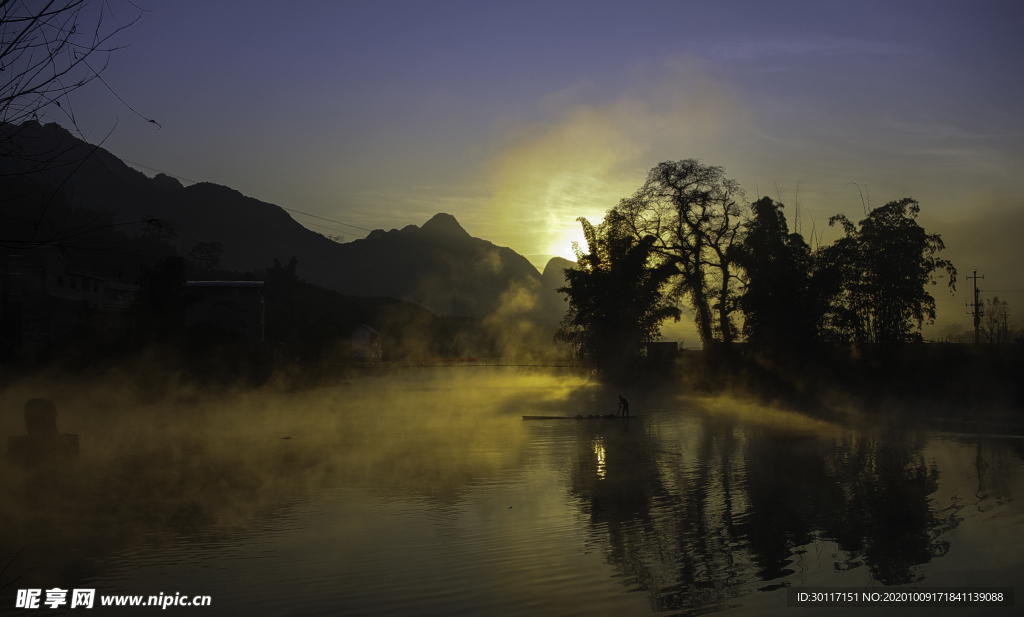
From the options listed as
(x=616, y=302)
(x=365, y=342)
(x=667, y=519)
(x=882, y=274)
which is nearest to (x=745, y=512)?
(x=667, y=519)

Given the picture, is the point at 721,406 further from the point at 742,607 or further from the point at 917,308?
the point at 742,607

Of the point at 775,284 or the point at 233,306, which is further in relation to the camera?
the point at 233,306

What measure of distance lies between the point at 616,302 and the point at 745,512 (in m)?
35.7

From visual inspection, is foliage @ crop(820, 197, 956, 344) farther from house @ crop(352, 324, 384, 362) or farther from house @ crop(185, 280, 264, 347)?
house @ crop(352, 324, 384, 362)

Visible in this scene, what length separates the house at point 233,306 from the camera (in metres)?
51.8

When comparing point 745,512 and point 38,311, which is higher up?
point 38,311

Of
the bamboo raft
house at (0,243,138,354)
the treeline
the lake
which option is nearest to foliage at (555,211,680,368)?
the treeline

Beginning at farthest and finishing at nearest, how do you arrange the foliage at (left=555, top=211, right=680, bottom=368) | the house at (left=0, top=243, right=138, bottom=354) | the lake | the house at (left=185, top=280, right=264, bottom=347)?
the house at (left=185, top=280, right=264, bottom=347)
the foliage at (left=555, top=211, right=680, bottom=368)
the house at (left=0, top=243, right=138, bottom=354)
the lake

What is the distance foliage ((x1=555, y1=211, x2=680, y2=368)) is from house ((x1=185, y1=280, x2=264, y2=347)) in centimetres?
2509

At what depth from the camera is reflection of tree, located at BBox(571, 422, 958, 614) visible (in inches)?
310

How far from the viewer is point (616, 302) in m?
46.0

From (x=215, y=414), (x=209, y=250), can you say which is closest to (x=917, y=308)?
(x=215, y=414)

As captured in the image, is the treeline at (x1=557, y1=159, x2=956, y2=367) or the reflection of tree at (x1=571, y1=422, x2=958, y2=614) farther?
the treeline at (x1=557, y1=159, x2=956, y2=367)

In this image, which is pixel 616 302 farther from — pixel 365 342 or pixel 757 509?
pixel 365 342
